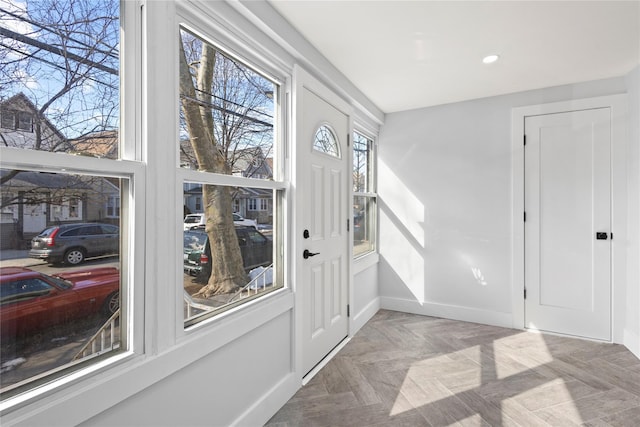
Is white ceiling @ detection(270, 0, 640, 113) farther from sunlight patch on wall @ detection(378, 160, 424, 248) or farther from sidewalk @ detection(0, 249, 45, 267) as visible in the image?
sidewalk @ detection(0, 249, 45, 267)

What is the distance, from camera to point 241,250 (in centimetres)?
186

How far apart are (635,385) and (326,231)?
8.17ft

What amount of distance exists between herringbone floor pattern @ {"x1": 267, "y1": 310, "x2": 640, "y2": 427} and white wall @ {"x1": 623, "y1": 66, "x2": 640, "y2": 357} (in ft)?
0.68

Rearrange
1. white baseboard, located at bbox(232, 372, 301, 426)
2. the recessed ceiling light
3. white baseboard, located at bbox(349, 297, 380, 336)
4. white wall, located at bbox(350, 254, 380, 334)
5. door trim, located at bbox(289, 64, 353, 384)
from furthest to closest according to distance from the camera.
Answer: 1. white wall, located at bbox(350, 254, 380, 334)
2. white baseboard, located at bbox(349, 297, 380, 336)
3. the recessed ceiling light
4. door trim, located at bbox(289, 64, 353, 384)
5. white baseboard, located at bbox(232, 372, 301, 426)

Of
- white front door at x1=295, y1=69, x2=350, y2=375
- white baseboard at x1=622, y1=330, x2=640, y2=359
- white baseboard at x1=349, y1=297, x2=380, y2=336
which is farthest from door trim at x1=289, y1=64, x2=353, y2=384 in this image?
white baseboard at x1=622, y1=330, x2=640, y2=359

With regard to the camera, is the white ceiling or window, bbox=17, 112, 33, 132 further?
the white ceiling

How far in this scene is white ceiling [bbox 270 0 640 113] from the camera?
1887mm

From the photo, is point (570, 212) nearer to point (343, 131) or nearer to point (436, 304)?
point (436, 304)

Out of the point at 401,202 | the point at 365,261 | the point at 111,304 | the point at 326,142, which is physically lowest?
the point at 365,261

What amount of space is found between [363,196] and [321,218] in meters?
1.24

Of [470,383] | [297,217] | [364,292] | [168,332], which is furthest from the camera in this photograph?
[364,292]

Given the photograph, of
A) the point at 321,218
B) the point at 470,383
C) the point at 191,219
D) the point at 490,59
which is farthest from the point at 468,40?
the point at 470,383

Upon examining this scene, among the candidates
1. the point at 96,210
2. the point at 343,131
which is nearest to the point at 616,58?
the point at 343,131

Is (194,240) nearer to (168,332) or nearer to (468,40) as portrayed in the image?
(168,332)
